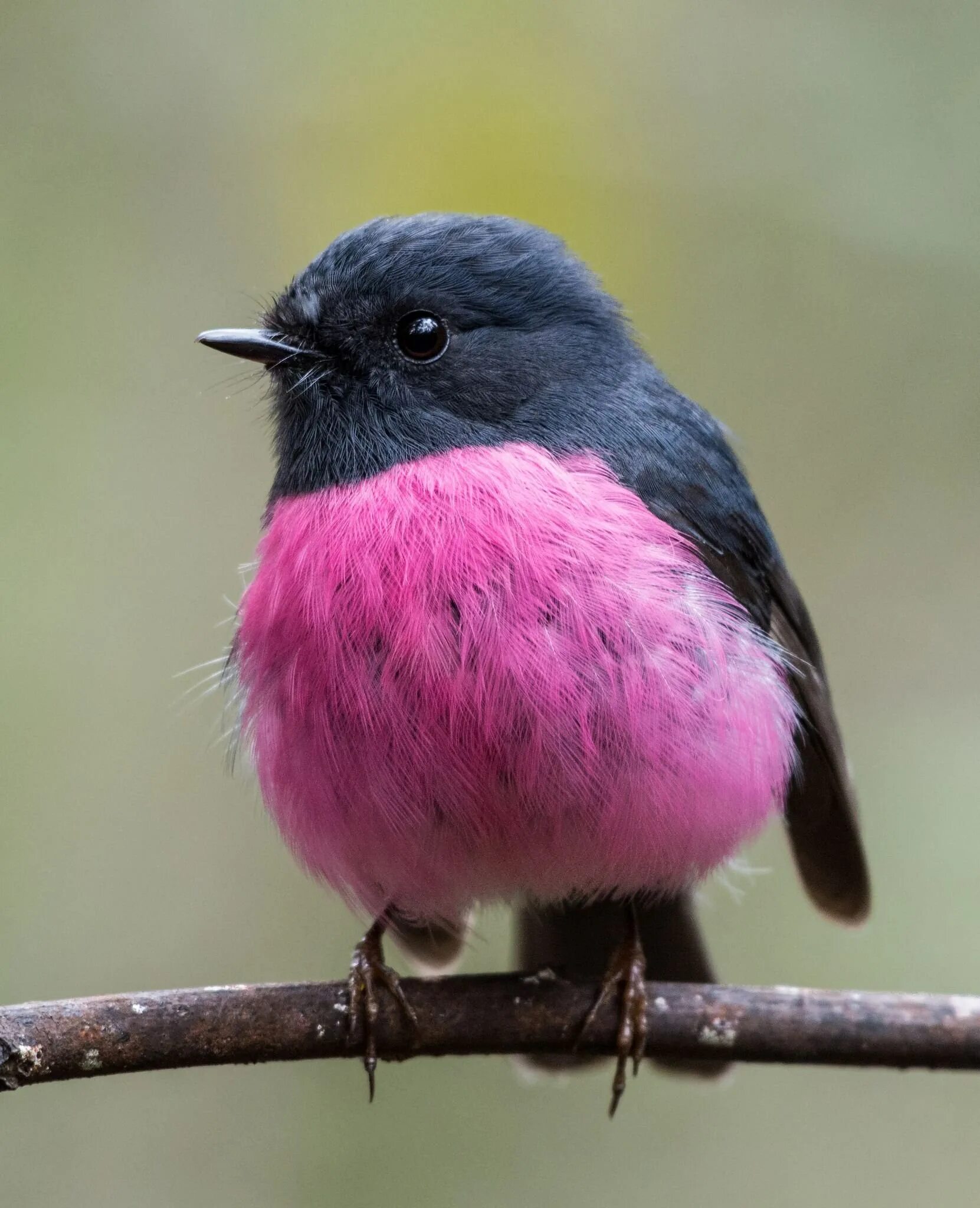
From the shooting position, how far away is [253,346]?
3.56 meters

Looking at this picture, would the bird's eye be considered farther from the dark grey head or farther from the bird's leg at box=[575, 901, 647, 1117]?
the bird's leg at box=[575, 901, 647, 1117]

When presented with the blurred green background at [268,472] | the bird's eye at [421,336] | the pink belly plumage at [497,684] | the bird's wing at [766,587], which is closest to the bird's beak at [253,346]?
the bird's eye at [421,336]

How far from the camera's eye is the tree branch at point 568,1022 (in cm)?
309

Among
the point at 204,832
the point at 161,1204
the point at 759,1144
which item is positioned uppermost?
the point at 204,832

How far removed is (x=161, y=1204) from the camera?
16.0 feet

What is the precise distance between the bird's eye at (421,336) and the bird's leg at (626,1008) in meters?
1.68

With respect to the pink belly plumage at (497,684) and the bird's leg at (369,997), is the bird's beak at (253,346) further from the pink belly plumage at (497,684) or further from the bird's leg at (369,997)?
the bird's leg at (369,997)

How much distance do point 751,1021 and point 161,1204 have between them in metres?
2.59

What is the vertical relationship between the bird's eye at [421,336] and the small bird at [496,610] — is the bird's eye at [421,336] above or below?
above

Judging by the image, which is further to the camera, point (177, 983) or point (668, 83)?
point (668, 83)

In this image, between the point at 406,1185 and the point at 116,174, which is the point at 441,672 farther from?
the point at 116,174

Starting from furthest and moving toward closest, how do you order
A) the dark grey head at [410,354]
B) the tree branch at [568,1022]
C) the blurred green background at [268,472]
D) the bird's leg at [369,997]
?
1. the blurred green background at [268,472]
2. the dark grey head at [410,354]
3. the bird's leg at [369,997]
4. the tree branch at [568,1022]

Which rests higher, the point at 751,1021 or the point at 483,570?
the point at 483,570

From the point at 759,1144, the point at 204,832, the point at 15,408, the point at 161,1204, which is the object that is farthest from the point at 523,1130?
the point at 15,408
